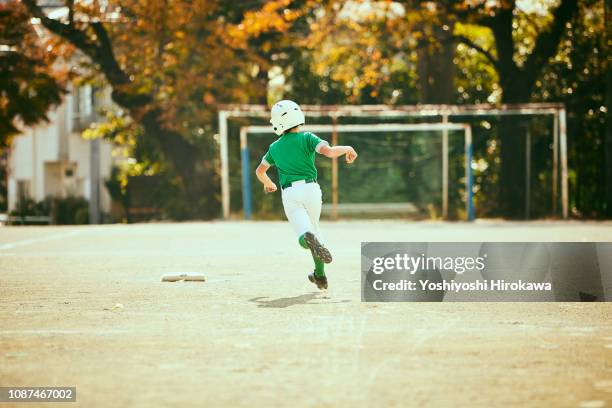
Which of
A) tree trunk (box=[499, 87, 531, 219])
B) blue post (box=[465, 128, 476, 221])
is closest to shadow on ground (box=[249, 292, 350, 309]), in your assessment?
blue post (box=[465, 128, 476, 221])

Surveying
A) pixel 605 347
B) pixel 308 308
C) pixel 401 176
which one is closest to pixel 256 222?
pixel 401 176

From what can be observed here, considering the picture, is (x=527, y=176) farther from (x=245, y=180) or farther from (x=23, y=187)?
(x=23, y=187)

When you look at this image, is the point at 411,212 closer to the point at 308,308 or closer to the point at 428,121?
the point at 428,121

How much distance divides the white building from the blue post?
2029 centimetres

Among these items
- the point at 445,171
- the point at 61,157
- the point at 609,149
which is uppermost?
the point at 61,157

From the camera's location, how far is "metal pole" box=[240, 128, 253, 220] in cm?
2616

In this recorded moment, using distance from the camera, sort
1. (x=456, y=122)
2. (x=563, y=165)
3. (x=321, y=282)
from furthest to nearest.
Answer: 1. (x=456, y=122)
2. (x=563, y=165)
3. (x=321, y=282)

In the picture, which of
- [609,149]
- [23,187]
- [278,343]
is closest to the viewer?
[278,343]

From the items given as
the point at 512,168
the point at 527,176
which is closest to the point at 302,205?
the point at 527,176

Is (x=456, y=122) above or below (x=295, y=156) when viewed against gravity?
above

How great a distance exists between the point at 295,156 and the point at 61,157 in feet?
129

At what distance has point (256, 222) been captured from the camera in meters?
25.1

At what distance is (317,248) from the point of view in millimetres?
10266

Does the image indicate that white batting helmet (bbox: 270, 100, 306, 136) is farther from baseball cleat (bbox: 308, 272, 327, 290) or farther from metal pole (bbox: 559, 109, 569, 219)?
metal pole (bbox: 559, 109, 569, 219)
